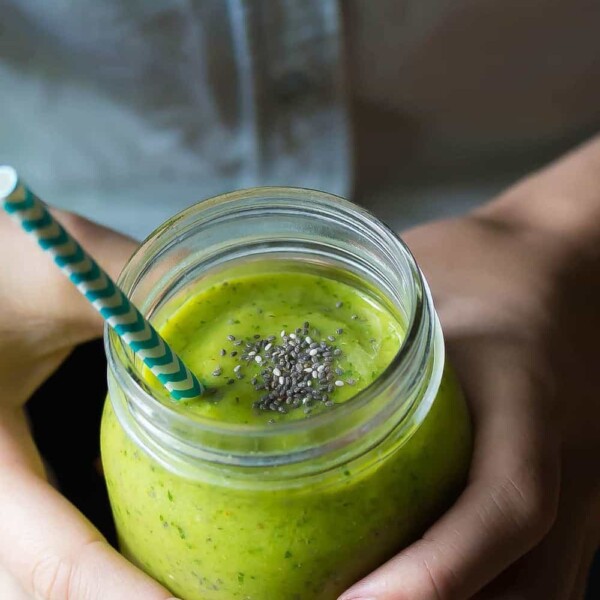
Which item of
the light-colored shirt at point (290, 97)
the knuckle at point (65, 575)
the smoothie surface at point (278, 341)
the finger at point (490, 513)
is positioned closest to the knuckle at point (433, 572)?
the finger at point (490, 513)

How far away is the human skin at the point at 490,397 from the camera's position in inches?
21.7

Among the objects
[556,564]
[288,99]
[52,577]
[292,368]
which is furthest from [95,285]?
[288,99]

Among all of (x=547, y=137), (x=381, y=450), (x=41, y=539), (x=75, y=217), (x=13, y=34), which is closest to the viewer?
(x=381, y=450)

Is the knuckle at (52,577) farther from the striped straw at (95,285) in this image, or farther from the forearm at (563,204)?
the forearm at (563,204)

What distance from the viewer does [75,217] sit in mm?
764

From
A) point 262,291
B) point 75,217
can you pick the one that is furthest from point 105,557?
point 75,217

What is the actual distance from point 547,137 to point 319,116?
0.32 metres

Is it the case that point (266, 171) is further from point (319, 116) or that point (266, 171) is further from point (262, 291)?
point (262, 291)

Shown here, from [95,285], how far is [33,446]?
307mm

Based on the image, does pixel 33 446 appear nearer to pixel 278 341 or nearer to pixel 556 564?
pixel 278 341

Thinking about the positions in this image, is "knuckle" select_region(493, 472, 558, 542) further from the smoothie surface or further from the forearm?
the forearm

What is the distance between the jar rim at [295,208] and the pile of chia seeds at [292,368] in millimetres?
53

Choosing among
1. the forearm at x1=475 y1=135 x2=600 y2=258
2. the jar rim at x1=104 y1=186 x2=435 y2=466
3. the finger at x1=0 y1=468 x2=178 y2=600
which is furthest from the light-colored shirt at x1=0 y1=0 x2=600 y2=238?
the finger at x1=0 y1=468 x2=178 y2=600

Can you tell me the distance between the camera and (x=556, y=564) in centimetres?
64
